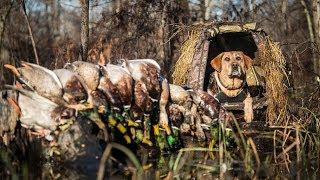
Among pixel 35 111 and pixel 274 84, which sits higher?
pixel 274 84

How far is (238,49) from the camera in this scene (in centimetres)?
1132

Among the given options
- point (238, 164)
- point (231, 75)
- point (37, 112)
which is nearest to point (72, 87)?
point (37, 112)

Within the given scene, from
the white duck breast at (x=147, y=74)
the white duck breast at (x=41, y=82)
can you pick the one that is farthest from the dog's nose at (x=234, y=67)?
the white duck breast at (x=41, y=82)

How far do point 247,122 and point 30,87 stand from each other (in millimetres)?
3284

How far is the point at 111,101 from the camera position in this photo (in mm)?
6406

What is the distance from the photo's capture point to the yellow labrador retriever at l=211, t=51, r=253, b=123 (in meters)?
9.95

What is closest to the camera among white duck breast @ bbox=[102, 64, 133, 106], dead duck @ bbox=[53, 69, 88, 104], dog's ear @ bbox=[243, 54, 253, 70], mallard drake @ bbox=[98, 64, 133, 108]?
dead duck @ bbox=[53, 69, 88, 104]

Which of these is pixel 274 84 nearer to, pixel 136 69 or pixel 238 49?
pixel 136 69

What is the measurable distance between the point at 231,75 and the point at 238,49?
1567 millimetres

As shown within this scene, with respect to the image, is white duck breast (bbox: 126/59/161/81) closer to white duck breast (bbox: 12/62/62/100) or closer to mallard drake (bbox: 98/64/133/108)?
mallard drake (bbox: 98/64/133/108)

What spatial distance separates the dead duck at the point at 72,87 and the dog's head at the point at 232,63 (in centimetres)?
413

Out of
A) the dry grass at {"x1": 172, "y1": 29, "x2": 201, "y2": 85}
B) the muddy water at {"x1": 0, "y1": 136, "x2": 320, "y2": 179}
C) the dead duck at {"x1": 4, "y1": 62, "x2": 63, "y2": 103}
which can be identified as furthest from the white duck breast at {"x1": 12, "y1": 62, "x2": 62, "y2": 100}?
the dry grass at {"x1": 172, "y1": 29, "x2": 201, "y2": 85}

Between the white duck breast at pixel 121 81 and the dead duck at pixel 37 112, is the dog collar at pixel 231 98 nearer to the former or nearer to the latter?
the white duck breast at pixel 121 81

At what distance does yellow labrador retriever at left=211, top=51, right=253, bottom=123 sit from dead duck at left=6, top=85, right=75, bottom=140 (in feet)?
14.3
